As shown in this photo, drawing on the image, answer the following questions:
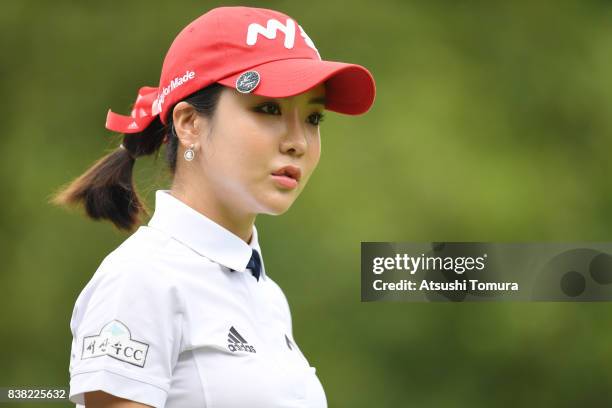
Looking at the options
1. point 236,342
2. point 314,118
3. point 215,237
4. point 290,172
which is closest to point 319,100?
point 314,118

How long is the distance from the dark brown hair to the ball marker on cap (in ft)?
0.82

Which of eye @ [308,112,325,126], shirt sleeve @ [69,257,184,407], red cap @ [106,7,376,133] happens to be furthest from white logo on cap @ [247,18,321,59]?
shirt sleeve @ [69,257,184,407]

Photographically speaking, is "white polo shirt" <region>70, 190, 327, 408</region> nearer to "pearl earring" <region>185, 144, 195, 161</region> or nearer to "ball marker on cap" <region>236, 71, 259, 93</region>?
"pearl earring" <region>185, 144, 195, 161</region>

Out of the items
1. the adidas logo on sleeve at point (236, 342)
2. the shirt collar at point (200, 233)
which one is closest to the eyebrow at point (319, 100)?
the shirt collar at point (200, 233)

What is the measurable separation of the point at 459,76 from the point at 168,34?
1.03 metres

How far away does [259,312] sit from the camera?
1468 mm

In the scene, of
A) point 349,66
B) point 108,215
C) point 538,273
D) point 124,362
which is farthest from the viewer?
point 538,273

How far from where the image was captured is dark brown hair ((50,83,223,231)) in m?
1.65

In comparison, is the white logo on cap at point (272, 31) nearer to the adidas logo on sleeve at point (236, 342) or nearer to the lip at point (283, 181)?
the lip at point (283, 181)

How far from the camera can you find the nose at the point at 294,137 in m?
1.45

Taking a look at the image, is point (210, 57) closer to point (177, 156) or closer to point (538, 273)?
point (177, 156)

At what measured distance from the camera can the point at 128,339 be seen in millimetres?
1262

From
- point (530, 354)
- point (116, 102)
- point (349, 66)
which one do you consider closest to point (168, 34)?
point (116, 102)

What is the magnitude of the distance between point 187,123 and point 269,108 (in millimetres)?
131
